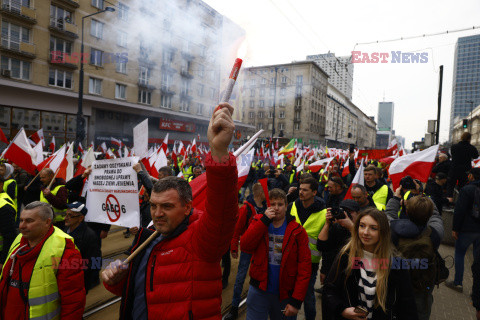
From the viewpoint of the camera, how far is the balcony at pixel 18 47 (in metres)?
18.5

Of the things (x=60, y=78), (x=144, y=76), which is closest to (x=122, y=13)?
(x=60, y=78)

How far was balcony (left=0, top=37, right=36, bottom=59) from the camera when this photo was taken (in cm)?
1852

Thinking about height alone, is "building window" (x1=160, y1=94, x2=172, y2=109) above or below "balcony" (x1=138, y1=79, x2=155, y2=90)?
below

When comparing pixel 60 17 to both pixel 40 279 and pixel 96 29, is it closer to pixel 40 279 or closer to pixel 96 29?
pixel 96 29

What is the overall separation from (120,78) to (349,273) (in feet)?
87.3

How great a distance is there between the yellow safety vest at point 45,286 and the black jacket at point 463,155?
Answer: 334 inches

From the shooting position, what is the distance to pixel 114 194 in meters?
3.31

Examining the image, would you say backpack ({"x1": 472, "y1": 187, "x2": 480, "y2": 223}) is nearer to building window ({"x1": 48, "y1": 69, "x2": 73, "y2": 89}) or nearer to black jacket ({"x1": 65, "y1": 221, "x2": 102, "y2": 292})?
black jacket ({"x1": 65, "y1": 221, "x2": 102, "y2": 292})

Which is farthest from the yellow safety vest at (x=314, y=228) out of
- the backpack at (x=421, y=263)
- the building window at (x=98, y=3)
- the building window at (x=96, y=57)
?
the building window at (x=96, y=57)

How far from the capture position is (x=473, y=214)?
14.8ft

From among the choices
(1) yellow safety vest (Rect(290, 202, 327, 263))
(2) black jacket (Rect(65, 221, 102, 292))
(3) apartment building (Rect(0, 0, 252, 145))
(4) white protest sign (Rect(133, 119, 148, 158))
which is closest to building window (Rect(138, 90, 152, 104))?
(3) apartment building (Rect(0, 0, 252, 145))

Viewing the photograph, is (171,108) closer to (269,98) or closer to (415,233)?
(269,98)

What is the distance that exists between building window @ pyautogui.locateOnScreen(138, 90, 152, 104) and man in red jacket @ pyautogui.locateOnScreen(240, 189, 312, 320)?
2592 centimetres

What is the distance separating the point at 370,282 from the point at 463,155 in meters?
6.99
